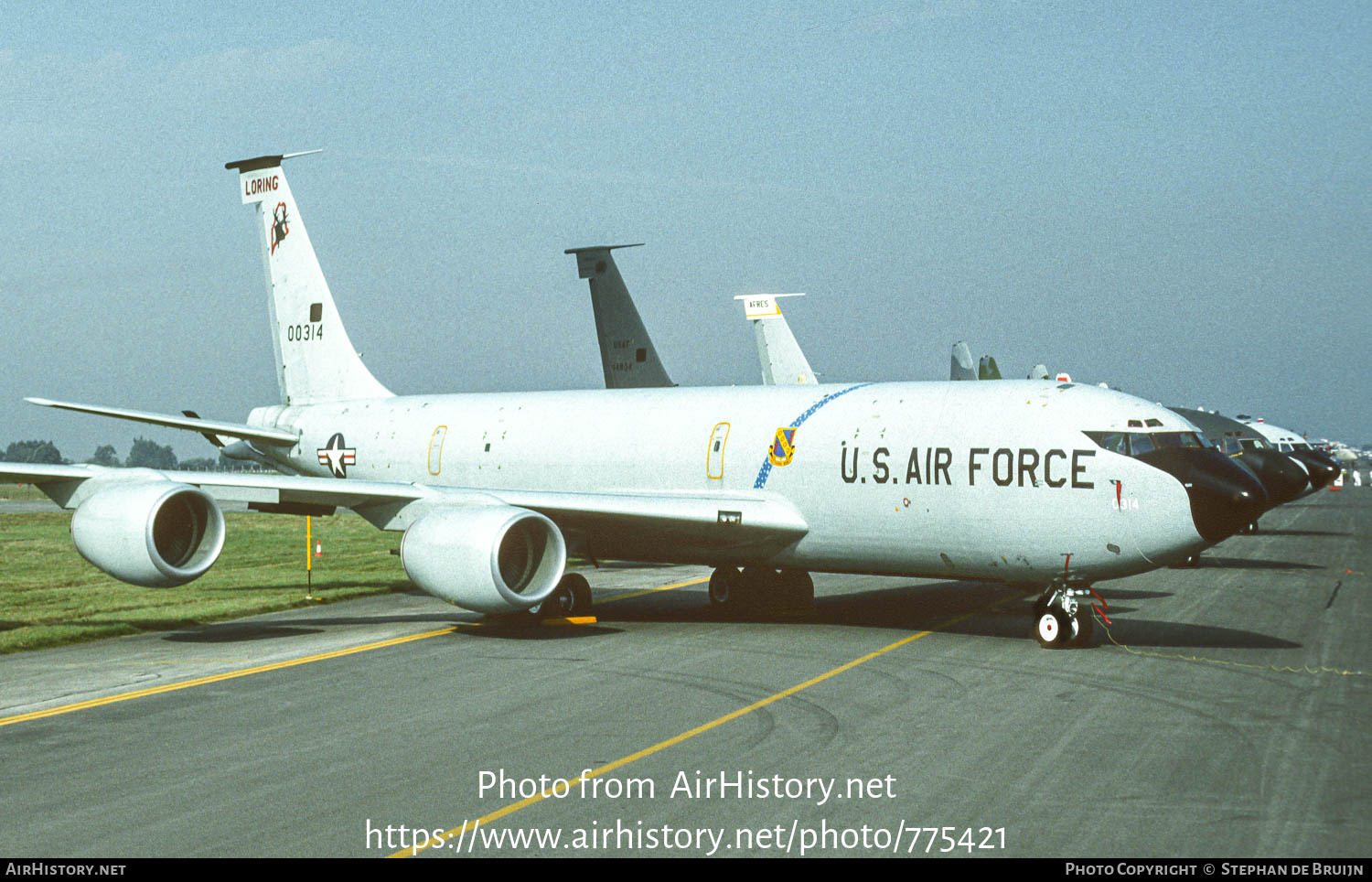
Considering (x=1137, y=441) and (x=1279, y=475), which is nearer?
(x=1137, y=441)

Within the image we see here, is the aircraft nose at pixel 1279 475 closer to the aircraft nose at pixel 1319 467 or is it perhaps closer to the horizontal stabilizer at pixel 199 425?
the aircraft nose at pixel 1319 467

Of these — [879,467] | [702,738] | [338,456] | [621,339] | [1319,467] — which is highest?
[621,339]

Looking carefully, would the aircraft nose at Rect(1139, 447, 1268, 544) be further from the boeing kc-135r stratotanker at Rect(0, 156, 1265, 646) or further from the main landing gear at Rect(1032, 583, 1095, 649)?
the main landing gear at Rect(1032, 583, 1095, 649)

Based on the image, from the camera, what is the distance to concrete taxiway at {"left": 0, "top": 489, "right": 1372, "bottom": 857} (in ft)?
32.3

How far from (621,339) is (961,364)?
19.2m

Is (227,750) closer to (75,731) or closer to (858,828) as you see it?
(75,731)

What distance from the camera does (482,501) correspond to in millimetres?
20812

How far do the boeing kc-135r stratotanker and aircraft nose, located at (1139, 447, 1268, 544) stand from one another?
0.09ft

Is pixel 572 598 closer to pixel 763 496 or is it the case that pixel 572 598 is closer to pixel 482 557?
pixel 763 496

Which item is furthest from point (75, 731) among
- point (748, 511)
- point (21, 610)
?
point (21, 610)

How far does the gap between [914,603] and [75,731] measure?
16106 mm

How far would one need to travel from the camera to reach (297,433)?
29.8 meters

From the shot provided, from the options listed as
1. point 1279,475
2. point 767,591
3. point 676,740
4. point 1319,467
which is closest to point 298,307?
point 767,591

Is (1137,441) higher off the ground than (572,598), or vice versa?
(1137,441)
